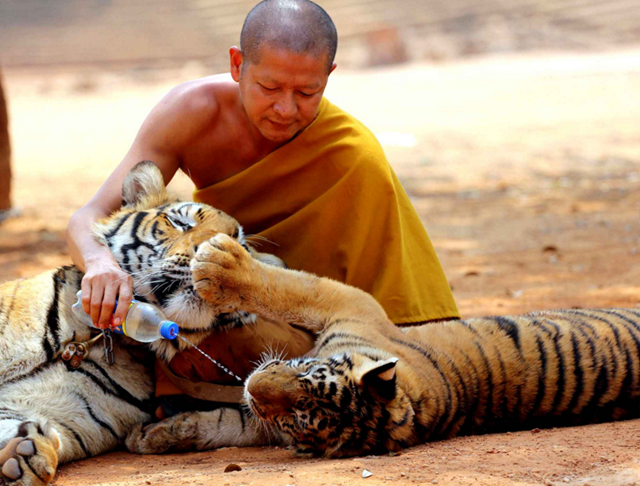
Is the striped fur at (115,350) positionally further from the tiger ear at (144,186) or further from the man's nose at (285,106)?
the man's nose at (285,106)

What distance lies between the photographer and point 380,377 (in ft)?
7.48

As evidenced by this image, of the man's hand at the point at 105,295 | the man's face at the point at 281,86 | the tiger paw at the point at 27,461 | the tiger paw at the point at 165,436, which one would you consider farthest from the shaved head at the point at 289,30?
the tiger paw at the point at 27,461

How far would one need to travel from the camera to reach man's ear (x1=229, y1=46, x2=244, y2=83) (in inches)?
124

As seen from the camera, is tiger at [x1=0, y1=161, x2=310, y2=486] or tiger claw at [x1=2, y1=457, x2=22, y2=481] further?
tiger at [x1=0, y1=161, x2=310, y2=486]

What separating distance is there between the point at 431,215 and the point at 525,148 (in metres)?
3.74

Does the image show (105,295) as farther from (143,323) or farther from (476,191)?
(476,191)

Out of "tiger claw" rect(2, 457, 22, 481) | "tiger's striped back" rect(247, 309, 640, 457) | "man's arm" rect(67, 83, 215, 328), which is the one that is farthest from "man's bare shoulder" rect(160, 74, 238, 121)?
"tiger claw" rect(2, 457, 22, 481)

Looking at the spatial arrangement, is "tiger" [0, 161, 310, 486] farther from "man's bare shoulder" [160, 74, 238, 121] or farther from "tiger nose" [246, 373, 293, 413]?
"man's bare shoulder" [160, 74, 238, 121]

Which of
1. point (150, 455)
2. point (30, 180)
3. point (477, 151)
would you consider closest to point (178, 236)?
point (150, 455)

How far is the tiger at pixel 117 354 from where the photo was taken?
8.83 feet

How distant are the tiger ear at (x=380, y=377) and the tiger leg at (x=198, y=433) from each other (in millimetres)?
625

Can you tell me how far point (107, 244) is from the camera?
2.97 meters

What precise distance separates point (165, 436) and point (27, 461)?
57 centimetres

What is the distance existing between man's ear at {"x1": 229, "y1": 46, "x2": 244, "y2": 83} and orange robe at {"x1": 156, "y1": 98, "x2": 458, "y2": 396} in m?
0.42
